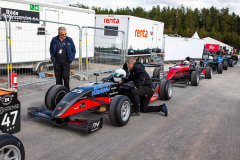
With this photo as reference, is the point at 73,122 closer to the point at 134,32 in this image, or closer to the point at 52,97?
the point at 52,97

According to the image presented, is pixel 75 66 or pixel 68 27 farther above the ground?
pixel 68 27

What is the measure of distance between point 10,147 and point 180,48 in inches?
760

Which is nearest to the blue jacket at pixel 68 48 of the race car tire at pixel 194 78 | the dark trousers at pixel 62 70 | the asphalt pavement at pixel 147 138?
the dark trousers at pixel 62 70

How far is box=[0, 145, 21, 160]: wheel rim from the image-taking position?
278 cm

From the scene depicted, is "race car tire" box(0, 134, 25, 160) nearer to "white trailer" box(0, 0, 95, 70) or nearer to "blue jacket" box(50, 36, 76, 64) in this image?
"blue jacket" box(50, 36, 76, 64)

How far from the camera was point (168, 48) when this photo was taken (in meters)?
19.1

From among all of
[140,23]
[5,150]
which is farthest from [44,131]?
[140,23]

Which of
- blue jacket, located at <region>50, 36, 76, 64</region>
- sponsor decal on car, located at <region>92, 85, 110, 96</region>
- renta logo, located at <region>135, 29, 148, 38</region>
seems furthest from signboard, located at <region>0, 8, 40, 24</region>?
renta logo, located at <region>135, 29, 148, 38</region>

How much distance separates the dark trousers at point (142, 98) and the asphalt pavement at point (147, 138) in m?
0.18

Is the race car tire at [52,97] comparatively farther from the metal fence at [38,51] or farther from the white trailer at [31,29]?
the white trailer at [31,29]

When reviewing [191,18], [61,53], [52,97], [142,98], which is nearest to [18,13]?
[61,53]

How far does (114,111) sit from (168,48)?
15190 millimetres

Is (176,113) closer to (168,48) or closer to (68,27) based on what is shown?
(68,27)

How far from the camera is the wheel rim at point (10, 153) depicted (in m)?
2.78
